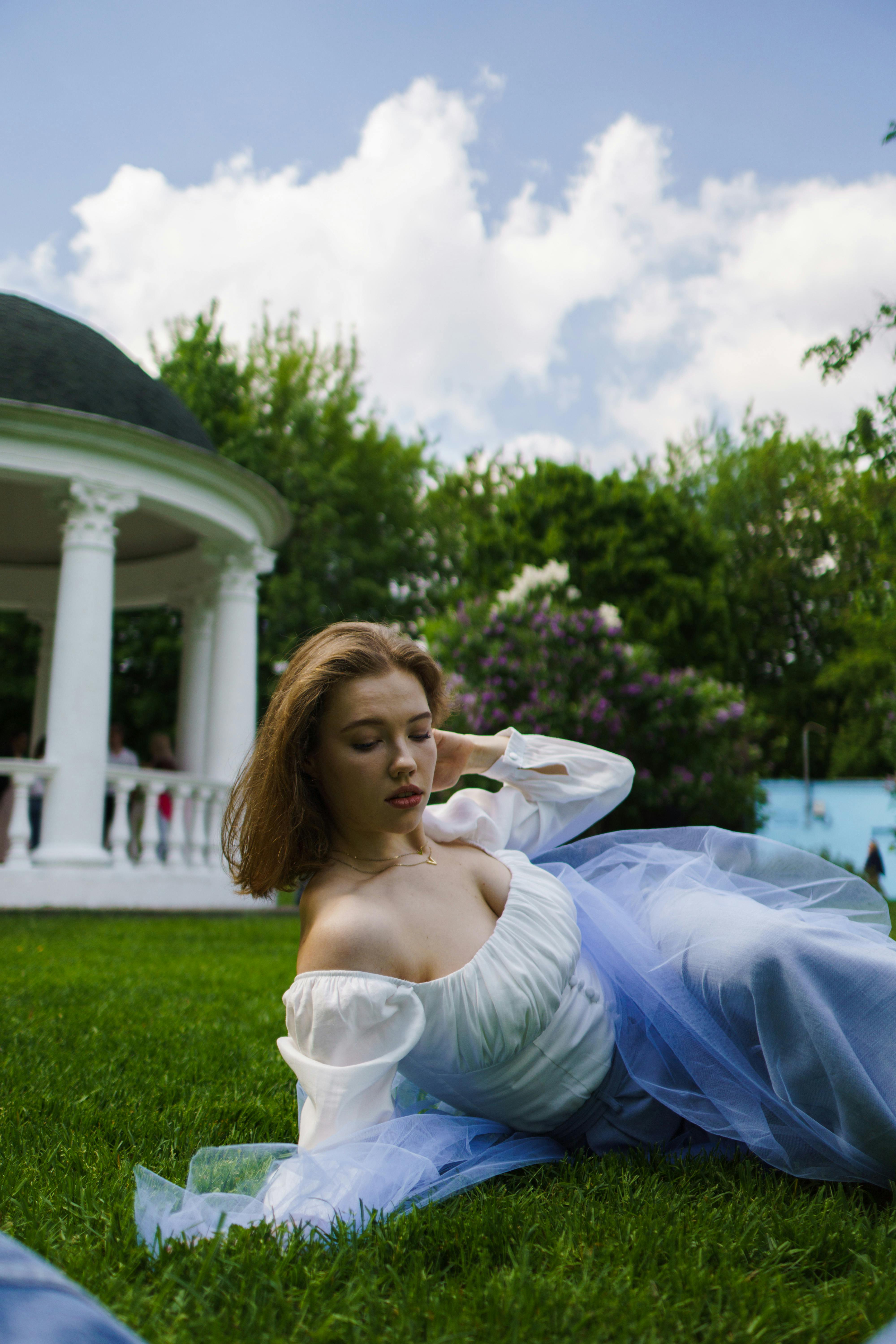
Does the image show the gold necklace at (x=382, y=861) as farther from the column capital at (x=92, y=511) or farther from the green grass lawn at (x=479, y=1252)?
the column capital at (x=92, y=511)

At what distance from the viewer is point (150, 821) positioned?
33.5ft

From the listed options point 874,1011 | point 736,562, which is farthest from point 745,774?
point 736,562

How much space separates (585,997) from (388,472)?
23.5 meters

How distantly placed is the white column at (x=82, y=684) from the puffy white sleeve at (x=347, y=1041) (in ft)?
27.1

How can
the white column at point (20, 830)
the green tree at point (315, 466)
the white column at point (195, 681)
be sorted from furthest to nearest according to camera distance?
the green tree at point (315, 466)
the white column at point (195, 681)
the white column at point (20, 830)

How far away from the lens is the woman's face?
191 centimetres

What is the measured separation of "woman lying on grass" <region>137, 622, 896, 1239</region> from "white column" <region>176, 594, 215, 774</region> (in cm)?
1060

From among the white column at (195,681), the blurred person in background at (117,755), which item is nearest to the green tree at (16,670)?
the white column at (195,681)

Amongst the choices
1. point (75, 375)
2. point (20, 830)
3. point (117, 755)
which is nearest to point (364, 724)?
point (20, 830)

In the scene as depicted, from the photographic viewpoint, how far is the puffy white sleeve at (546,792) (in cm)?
247

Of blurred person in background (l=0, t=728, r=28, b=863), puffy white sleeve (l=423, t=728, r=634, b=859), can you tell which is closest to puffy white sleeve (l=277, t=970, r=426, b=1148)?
puffy white sleeve (l=423, t=728, r=634, b=859)

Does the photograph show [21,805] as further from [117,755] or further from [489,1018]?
[489,1018]

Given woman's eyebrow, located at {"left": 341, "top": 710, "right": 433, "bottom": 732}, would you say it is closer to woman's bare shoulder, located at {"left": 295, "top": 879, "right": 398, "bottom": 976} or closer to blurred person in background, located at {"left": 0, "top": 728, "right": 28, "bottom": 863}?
woman's bare shoulder, located at {"left": 295, "top": 879, "right": 398, "bottom": 976}

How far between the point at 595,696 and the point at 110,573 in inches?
244
